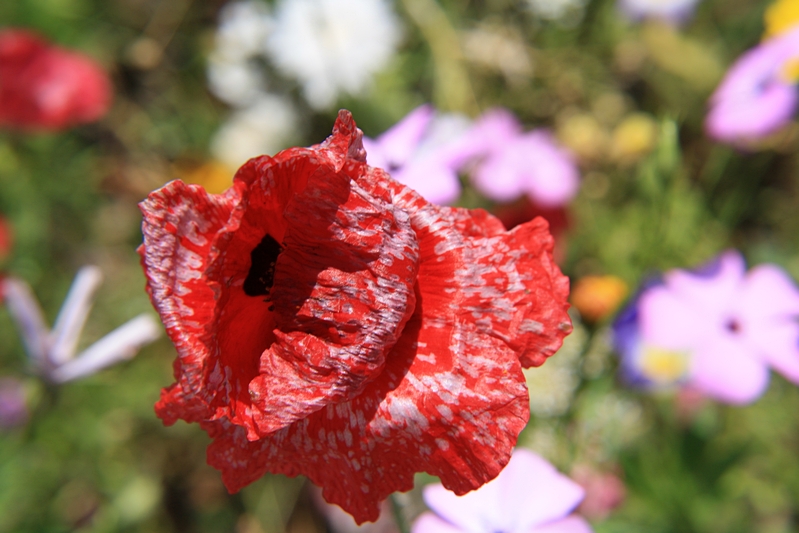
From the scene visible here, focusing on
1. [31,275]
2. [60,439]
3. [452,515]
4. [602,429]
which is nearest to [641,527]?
[602,429]

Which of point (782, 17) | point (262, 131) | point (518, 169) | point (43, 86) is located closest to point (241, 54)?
point (262, 131)

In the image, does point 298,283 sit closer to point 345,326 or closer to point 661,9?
point 345,326

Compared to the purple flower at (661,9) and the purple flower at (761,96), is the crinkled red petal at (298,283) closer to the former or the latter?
the purple flower at (761,96)

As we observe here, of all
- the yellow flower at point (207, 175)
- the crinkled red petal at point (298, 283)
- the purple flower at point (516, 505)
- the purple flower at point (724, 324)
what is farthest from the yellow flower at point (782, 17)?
the yellow flower at point (207, 175)

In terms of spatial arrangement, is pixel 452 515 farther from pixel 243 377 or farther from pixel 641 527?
pixel 641 527

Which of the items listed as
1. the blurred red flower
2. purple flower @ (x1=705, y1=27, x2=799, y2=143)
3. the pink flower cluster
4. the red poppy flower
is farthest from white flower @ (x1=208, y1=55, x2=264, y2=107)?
the red poppy flower

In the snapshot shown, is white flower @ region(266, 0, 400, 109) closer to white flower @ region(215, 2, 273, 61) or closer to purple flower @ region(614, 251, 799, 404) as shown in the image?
white flower @ region(215, 2, 273, 61)
